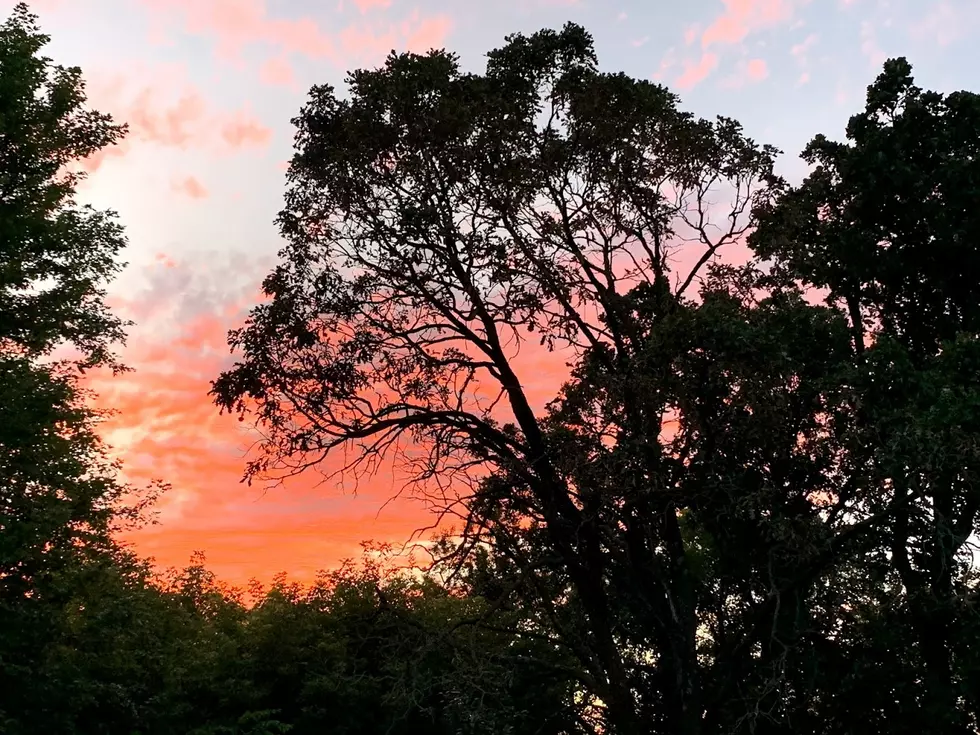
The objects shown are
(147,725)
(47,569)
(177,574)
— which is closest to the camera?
(47,569)

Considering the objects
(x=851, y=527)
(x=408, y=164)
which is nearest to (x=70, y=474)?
(x=408, y=164)

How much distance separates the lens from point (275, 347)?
1494 centimetres

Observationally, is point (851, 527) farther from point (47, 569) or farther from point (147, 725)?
point (147, 725)

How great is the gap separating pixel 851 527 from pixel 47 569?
16.3 meters

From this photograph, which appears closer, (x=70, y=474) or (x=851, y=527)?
(x=851, y=527)

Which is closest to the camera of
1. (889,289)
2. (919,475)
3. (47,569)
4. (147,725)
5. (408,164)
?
(919,475)

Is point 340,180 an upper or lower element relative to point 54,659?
upper

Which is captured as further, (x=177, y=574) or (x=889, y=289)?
(x=177, y=574)

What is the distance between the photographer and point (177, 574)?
114 ft

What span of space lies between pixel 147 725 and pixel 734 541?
19.2 meters

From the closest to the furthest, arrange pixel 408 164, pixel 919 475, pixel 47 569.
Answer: pixel 919 475, pixel 408 164, pixel 47 569

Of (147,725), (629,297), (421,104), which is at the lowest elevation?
(147,725)

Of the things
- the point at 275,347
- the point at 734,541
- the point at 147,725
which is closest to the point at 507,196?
the point at 275,347

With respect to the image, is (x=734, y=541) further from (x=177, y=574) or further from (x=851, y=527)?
(x=177, y=574)
